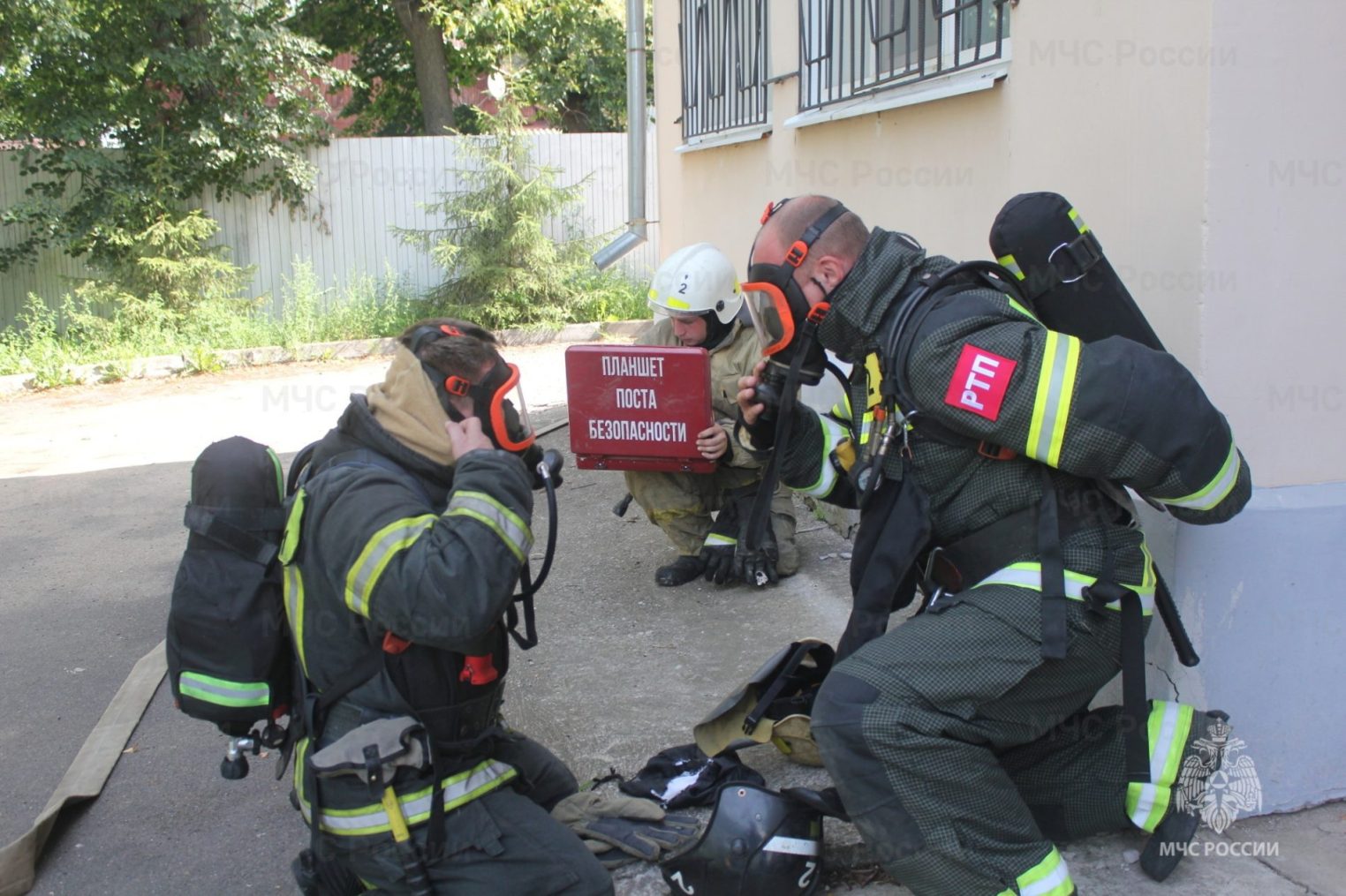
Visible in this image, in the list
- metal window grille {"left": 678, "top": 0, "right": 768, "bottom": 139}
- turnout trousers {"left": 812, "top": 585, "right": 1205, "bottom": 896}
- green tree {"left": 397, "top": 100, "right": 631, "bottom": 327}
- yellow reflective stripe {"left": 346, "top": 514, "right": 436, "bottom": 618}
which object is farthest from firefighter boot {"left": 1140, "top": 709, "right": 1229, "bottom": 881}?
green tree {"left": 397, "top": 100, "right": 631, "bottom": 327}

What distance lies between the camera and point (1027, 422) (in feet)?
7.37

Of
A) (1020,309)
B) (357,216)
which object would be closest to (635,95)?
(1020,309)

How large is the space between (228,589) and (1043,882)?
1.80 meters

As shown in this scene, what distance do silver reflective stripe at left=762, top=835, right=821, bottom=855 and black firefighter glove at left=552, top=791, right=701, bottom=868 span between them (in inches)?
9.1

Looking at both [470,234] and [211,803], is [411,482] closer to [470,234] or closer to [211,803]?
[211,803]

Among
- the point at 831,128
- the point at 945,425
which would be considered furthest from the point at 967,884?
the point at 831,128

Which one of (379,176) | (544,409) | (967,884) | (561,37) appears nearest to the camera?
(967,884)

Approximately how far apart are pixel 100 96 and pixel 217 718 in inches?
566

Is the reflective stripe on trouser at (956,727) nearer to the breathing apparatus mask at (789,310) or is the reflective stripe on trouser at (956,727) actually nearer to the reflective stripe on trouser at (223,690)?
the breathing apparatus mask at (789,310)

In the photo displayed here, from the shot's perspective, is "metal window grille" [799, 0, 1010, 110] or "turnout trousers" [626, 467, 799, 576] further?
"turnout trousers" [626, 467, 799, 576]

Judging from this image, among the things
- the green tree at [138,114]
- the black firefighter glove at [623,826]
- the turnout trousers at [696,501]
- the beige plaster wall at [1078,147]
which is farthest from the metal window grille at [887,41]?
the green tree at [138,114]

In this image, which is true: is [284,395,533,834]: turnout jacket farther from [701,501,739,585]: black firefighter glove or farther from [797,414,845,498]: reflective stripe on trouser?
[701,501,739,585]: black firefighter glove

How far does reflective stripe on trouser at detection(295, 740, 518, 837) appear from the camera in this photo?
2.48m

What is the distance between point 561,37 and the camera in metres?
20.7
